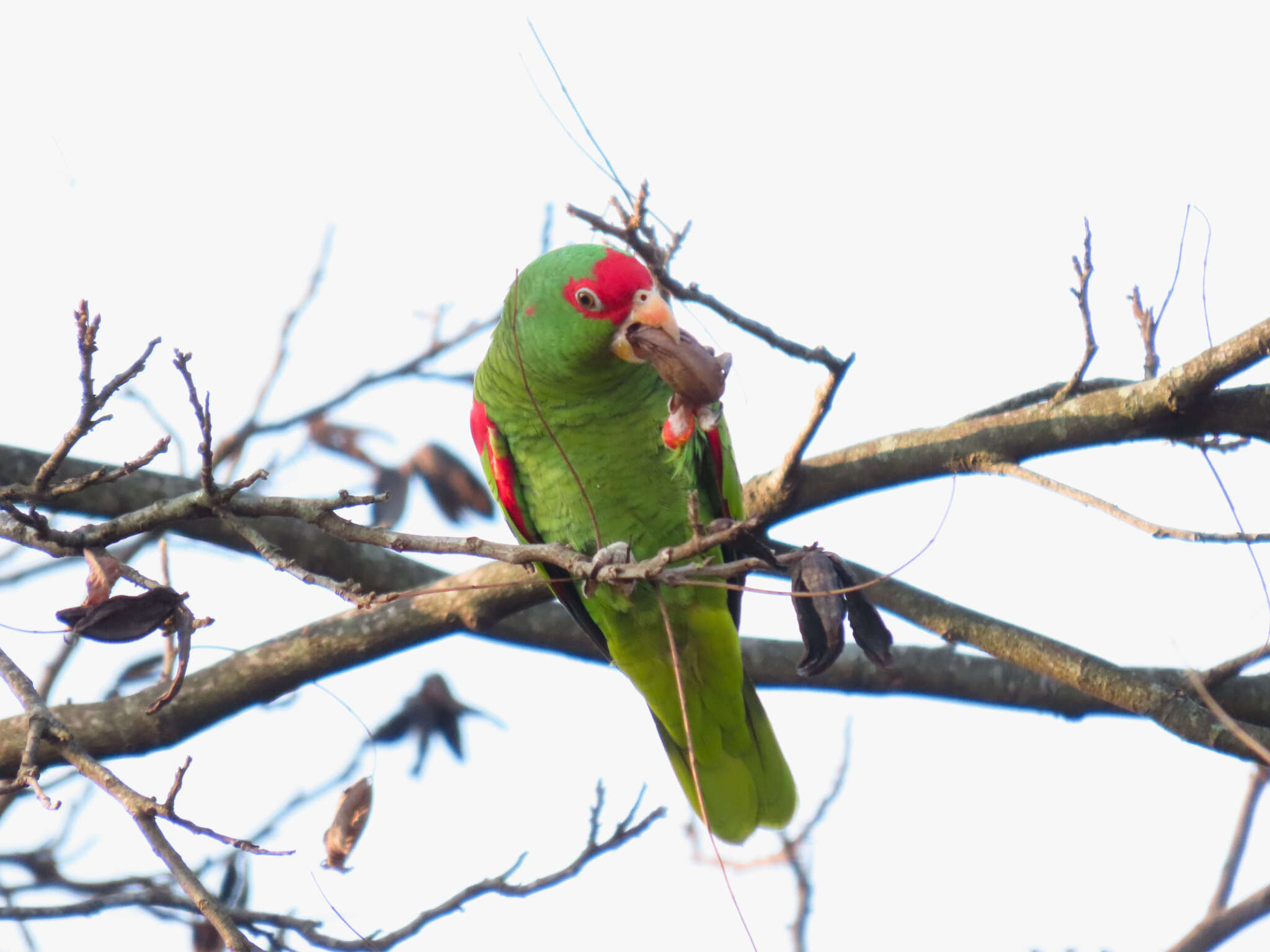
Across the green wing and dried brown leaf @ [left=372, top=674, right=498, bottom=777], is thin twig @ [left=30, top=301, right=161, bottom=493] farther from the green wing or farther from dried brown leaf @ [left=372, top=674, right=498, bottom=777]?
dried brown leaf @ [left=372, top=674, right=498, bottom=777]

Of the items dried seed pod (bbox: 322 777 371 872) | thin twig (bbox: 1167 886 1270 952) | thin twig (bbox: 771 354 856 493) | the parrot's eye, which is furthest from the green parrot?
thin twig (bbox: 1167 886 1270 952)

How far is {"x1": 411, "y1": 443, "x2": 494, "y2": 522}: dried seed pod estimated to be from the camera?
462cm

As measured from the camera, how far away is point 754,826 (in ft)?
13.3

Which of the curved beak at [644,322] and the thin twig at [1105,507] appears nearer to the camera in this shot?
the thin twig at [1105,507]

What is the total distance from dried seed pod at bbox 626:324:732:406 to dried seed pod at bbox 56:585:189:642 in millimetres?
1177

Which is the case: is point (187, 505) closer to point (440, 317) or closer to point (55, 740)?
point (55, 740)

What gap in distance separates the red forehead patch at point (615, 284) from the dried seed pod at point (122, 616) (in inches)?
64.5

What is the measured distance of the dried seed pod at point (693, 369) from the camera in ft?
8.27

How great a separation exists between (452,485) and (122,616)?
2491 millimetres

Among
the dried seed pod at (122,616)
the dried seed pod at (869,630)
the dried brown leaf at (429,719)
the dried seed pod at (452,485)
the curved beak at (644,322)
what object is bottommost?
the dried seed pod at (869,630)

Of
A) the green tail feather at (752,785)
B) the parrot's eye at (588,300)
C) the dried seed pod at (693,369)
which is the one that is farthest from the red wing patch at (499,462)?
the dried seed pod at (693,369)

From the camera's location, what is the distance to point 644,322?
3.29 metres

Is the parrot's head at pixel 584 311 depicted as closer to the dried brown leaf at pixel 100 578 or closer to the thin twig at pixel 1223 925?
the dried brown leaf at pixel 100 578

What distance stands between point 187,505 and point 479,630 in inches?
64.1
